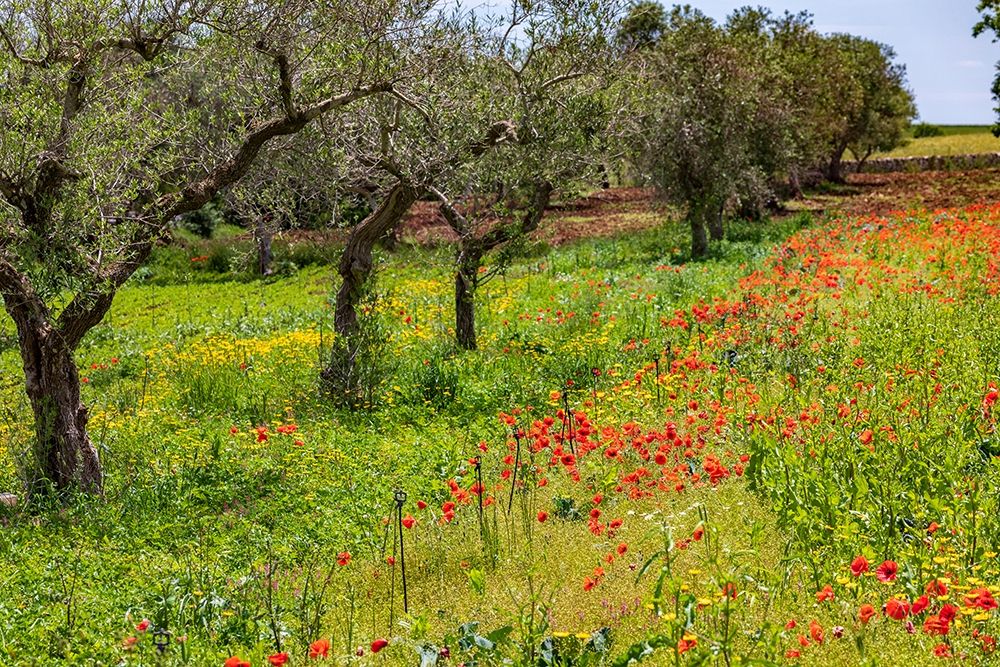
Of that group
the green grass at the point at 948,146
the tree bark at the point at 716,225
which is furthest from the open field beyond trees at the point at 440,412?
the green grass at the point at 948,146

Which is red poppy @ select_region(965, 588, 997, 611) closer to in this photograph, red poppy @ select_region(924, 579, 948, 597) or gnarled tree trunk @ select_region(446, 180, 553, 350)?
red poppy @ select_region(924, 579, 948, 597)

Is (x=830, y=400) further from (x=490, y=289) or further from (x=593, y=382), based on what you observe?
(x=490, y=289)

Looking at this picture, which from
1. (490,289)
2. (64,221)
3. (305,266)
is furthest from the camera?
(305,266)

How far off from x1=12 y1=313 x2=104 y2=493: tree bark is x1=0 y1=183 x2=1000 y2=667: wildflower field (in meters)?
0.51

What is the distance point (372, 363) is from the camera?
1184 centimetres

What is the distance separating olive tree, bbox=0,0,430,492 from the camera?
26.7 feet

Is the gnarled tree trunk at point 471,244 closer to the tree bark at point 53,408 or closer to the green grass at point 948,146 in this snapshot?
the tree bark at point 53,408

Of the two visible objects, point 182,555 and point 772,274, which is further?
point 772,274

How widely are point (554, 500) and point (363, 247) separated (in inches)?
241

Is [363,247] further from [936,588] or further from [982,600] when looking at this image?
[982,600]

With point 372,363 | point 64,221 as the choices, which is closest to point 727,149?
point 372,363

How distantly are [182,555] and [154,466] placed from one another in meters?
2.51

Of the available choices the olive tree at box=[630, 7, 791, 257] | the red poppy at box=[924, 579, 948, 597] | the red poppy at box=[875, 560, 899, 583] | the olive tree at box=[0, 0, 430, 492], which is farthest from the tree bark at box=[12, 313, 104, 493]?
the olive tree at box=[630, 7, 791, 257]

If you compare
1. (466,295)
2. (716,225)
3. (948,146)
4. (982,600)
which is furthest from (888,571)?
(948,146)
